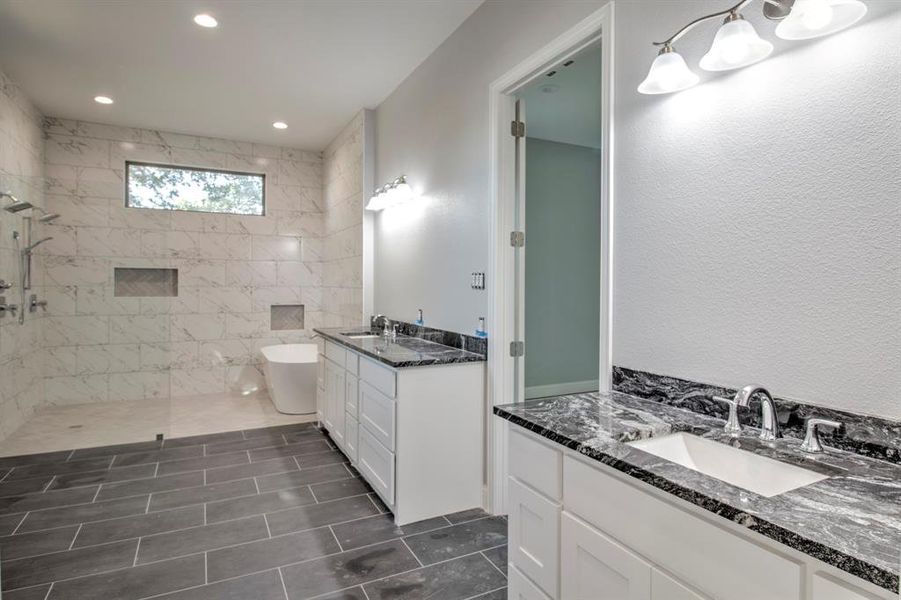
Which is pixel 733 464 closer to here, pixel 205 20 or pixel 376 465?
pixel 376 465

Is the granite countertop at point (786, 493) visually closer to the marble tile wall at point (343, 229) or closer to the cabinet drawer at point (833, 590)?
the cabinet drawer at point (833, 590)

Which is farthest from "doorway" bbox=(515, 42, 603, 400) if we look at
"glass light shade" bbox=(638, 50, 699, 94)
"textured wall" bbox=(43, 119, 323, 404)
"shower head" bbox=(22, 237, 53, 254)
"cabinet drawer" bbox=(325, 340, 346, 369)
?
"shower head" bbox=(22, 237, 53, 254)

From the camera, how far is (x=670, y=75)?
1.49m

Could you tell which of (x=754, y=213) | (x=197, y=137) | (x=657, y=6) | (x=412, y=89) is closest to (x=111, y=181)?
(x=197, y=137)

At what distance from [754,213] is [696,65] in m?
0.53

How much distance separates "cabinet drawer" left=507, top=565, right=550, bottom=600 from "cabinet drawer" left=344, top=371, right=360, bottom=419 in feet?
5.71

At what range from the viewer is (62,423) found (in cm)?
431

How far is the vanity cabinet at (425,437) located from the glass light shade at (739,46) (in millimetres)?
1842

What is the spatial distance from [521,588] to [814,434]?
96cm

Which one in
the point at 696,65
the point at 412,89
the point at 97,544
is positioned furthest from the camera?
the point at 412,89

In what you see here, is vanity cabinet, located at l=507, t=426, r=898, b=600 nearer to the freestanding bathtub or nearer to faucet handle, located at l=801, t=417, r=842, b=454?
faucet handle, located at l=801, t=417, r=842, b=454

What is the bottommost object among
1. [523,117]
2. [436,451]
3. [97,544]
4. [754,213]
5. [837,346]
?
[97,544]

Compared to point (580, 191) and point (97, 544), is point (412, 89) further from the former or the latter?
point (97, 544)

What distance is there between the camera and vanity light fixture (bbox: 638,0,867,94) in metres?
1.13
